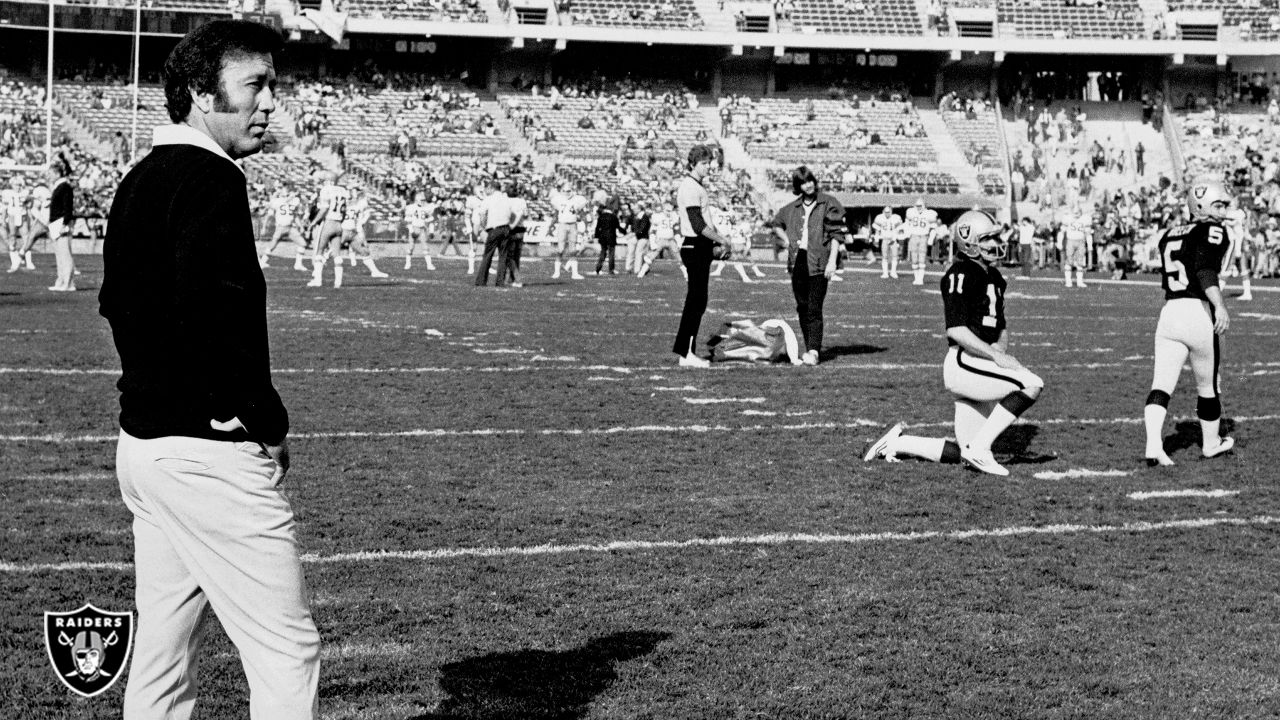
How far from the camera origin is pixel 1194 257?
9719 mm

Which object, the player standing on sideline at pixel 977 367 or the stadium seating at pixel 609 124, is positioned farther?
the stadium seating at pixel 609 124

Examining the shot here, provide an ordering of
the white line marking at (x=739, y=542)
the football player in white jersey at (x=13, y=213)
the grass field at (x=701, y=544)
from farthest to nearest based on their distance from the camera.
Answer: the football player in white jersey at (x=13, y=213)
the white line marking at (x=739, y=542)
the grass field at (x=701, y=544)

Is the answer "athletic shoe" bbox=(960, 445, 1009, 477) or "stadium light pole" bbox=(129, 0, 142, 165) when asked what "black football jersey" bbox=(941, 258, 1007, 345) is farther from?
"stadium light pole" bbox=(129, 0, 142, 165)

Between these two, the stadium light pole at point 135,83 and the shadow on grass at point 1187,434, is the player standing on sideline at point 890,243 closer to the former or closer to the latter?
the stadium light pole at point 135,83

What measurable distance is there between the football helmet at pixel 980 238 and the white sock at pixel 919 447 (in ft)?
Answer: 3.48

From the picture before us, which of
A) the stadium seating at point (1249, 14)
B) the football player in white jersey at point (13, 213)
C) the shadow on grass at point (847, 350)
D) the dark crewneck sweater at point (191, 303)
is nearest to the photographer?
the dark crewneck sweater at point (191, 303)

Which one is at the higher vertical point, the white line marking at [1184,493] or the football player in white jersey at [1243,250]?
the football player in white jersey at [1243,250]

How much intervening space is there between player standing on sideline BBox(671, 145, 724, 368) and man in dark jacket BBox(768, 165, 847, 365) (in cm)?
89

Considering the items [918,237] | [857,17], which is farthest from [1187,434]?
[857,17]

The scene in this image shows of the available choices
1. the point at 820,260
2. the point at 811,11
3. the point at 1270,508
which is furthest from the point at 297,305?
the point at 811,11

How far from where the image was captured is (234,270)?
136 inches

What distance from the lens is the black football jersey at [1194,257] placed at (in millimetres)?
9688

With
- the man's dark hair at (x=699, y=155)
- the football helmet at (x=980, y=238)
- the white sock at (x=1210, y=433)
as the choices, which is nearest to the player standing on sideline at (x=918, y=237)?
the man's dark hair at (x=699, y=155)

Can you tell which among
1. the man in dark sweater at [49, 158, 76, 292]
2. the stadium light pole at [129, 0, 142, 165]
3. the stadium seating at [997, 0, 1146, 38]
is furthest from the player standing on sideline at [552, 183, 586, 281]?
the stadium seating at [997, 0, 1146, 38]
